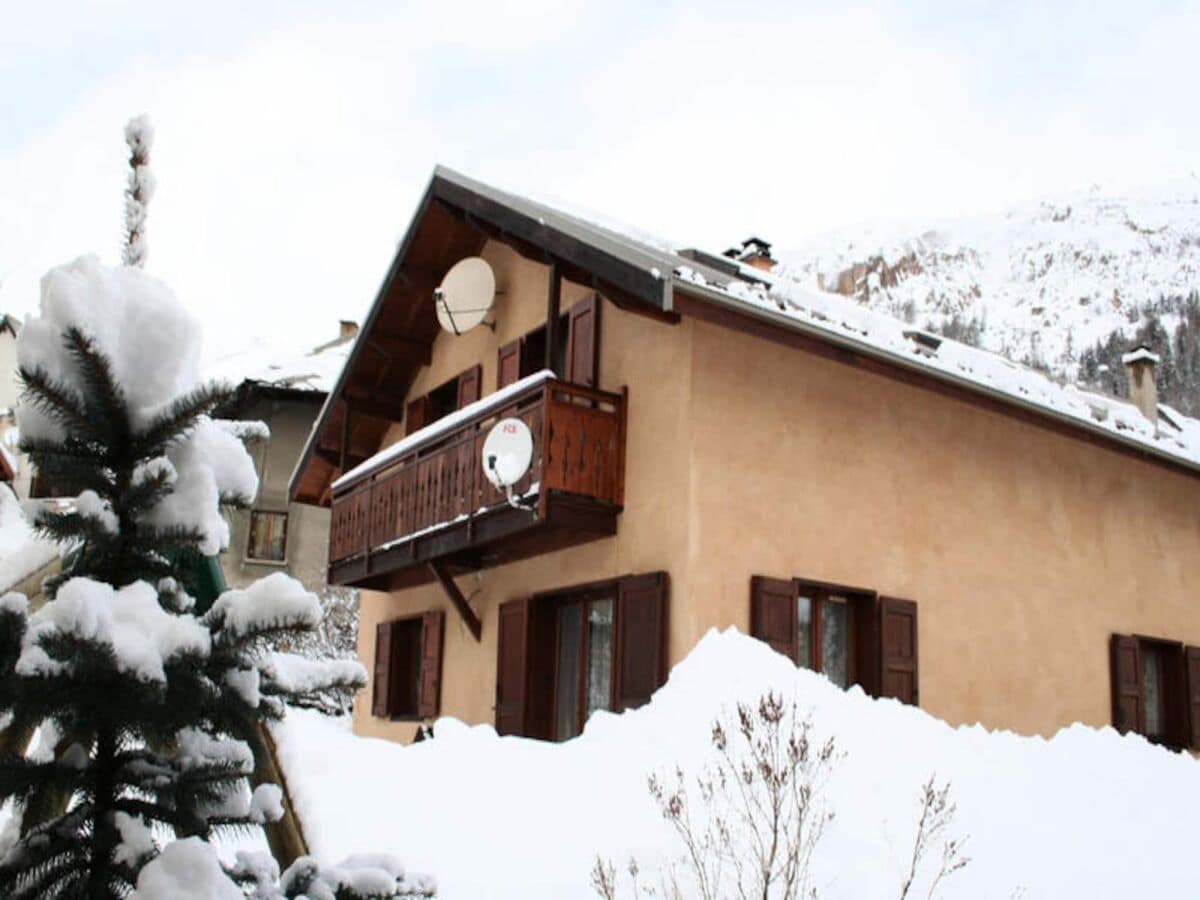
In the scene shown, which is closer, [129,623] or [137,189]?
[129,623]

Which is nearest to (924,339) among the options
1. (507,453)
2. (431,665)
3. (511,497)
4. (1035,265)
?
(507,453)

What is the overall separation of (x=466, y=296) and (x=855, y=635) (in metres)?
5.81

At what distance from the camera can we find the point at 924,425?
12875mm

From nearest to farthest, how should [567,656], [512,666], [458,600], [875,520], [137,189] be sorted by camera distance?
[137,189]
[875,520]
[567,656]
[512,666]
[458,600]

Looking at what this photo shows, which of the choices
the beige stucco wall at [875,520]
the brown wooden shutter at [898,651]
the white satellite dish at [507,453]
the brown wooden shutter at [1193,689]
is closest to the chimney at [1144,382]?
the beige stucco wall at [875,520]

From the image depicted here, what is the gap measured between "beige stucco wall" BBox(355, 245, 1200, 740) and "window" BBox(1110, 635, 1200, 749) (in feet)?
0.79

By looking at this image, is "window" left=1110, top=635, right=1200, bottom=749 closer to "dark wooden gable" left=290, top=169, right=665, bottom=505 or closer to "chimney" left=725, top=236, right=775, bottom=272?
"chimney" left=725, top=236, right=775, bottom=272

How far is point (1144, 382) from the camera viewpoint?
18141 mm

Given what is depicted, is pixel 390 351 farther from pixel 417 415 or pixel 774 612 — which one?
pixel 774 612

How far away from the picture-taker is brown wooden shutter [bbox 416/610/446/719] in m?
15.1

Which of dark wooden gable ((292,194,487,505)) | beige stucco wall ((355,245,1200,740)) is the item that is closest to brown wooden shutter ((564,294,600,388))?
→ beige stucco wall ((355,245,1200,740))

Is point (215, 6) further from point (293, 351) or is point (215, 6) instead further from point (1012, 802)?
point (293, 351)

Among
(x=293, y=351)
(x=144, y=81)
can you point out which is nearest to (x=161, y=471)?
(x=144, y=81)

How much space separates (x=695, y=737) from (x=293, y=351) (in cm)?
2712
